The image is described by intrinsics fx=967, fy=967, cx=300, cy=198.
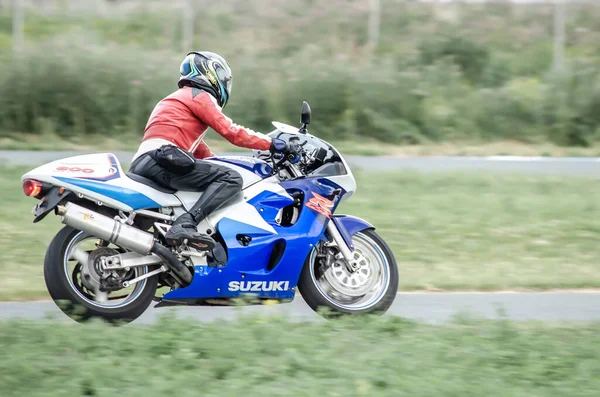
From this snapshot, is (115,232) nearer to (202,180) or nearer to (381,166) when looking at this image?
(202,180)

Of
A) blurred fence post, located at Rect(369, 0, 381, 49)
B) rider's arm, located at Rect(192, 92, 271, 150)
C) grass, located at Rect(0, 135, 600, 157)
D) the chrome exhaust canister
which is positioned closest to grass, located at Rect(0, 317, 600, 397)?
the chrome exhaust canister

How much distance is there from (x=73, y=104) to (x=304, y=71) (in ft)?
14.6

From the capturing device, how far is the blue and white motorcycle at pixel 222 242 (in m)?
6.63

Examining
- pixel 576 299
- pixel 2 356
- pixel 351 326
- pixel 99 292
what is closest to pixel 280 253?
pixel 351 326

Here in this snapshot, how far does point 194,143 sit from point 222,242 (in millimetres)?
768

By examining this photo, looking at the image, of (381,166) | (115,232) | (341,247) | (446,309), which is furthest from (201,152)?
(381,166)

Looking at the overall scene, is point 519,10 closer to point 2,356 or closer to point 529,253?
point 529,253

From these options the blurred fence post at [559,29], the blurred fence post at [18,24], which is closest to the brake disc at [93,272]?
the blurred fence post at [18,24]

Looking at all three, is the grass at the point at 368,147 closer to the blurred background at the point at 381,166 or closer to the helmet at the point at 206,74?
the blurred background at the point at 381,166

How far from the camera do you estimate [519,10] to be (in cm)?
2639

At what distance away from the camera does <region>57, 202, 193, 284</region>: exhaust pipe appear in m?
6.54

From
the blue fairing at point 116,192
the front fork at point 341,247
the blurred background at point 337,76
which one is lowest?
the front fork at point 341,247

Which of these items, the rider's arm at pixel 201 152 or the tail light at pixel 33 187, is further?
the rider's arm at pixel 201 152

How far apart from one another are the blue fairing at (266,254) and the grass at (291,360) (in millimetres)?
492
